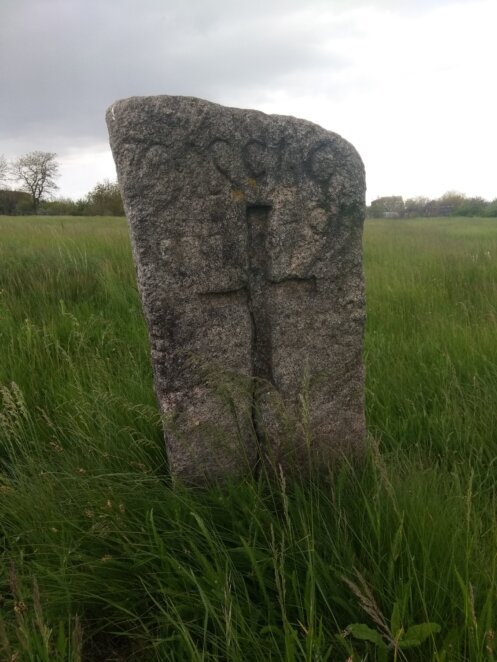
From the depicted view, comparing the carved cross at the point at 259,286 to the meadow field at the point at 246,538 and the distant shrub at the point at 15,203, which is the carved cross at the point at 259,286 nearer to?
the meadow field at the point at 246,538

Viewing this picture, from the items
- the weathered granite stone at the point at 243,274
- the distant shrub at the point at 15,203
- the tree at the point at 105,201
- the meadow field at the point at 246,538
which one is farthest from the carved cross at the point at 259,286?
the distant shrub at the point at 15,203

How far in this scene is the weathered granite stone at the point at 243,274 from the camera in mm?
1861

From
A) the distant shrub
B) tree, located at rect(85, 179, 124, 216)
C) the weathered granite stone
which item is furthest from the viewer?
the distant shrub

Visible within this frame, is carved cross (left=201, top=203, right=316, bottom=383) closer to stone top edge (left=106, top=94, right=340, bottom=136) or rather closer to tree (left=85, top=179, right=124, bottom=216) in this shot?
stone top edge (left=106, top=94, right=340, bottom=136)

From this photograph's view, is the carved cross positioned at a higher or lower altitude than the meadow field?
higher

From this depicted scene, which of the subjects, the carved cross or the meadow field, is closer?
the meadow field

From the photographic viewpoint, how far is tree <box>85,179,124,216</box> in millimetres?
Result: 26531

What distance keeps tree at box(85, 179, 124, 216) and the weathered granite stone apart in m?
24.9

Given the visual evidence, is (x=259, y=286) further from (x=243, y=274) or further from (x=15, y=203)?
(x=15, y=203)

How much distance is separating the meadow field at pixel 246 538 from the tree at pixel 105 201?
964 inches

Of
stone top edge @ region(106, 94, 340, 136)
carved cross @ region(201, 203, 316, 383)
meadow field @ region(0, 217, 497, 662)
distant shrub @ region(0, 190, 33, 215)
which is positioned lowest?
meadow field @ region(0, 217, 497, 662)

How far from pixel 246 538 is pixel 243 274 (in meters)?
0.91

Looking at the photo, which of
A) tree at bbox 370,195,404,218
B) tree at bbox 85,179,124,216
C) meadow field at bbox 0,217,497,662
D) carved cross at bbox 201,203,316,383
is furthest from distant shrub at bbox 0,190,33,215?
carved cross at bbox 201,203,316,383

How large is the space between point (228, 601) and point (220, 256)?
111 cm
